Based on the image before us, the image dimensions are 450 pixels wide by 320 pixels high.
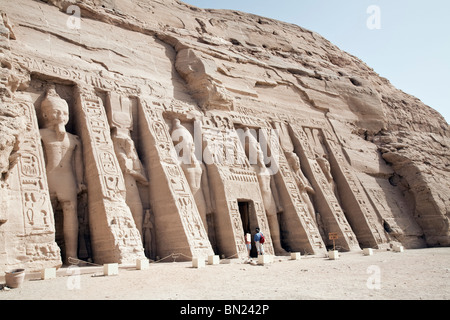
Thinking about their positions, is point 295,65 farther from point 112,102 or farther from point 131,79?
point 112,102

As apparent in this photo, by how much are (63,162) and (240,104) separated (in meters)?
7.11

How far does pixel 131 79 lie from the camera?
38.1 feet

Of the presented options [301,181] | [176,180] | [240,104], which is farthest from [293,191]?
[176,180]

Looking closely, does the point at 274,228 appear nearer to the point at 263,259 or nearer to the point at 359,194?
the point at 263,259

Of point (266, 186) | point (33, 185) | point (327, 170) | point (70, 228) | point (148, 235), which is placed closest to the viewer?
point (33, 185)

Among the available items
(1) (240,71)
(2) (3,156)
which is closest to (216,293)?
(2) (3,156)

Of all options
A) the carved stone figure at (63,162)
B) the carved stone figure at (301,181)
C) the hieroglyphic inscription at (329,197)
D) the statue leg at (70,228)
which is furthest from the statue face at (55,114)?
the hieroglyphic inscription at (329,197)

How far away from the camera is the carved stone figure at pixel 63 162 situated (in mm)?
8641

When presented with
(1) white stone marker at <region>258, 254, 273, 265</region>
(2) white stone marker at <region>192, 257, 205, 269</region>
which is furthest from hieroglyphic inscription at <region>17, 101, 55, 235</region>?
(1) white stone marker at <region>258, 254, 273, 265</region>

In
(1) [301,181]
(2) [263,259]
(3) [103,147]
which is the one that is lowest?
(2) [263,259]

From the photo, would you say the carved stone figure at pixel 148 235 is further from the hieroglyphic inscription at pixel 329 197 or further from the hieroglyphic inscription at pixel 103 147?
the hieroglyphic inscription at pixel 329 197

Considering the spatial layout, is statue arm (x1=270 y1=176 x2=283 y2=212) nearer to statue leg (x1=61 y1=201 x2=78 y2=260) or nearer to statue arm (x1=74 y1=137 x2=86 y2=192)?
statue arm (x1=74 y1=137 x2=86 y2=192)

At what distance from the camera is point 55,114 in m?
9.12

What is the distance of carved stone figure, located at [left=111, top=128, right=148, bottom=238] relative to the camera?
9.70m
